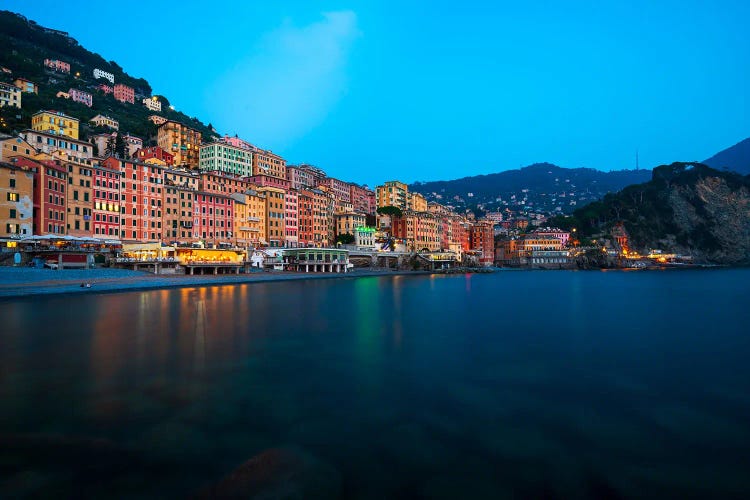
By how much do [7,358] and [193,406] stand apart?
10.9 meters

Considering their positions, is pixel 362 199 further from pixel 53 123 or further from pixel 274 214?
pixel 53 123

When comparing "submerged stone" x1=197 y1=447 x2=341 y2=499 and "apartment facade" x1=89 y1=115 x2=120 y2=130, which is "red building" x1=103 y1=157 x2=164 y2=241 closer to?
"apartment facade" x1=89 y1=115 x2=120 y2=130

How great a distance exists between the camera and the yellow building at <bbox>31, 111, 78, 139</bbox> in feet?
257

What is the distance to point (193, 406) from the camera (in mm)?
11586

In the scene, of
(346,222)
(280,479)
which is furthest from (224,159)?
(280,479)

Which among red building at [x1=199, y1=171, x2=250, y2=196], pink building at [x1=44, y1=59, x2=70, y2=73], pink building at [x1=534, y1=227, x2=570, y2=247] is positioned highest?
pink building at [x1=44, y1=59, x2=70, y2=73]

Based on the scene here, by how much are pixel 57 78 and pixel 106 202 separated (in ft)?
315

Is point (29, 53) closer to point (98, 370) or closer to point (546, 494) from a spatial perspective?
point (98, 370)

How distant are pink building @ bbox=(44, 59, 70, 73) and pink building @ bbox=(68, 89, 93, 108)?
2530 cm

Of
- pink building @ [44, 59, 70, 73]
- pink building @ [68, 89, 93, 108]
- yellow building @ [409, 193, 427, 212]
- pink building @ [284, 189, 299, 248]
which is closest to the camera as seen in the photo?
pink building @ [284, 189, 299, 248]

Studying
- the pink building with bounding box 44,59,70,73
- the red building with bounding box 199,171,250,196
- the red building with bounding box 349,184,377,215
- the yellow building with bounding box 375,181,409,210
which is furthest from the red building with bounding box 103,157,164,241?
the pink building with bounding box 44,59,70,73

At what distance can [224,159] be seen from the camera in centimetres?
9900

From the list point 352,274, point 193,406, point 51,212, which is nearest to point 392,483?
point 193,406

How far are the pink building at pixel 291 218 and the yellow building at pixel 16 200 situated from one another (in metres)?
43.6
